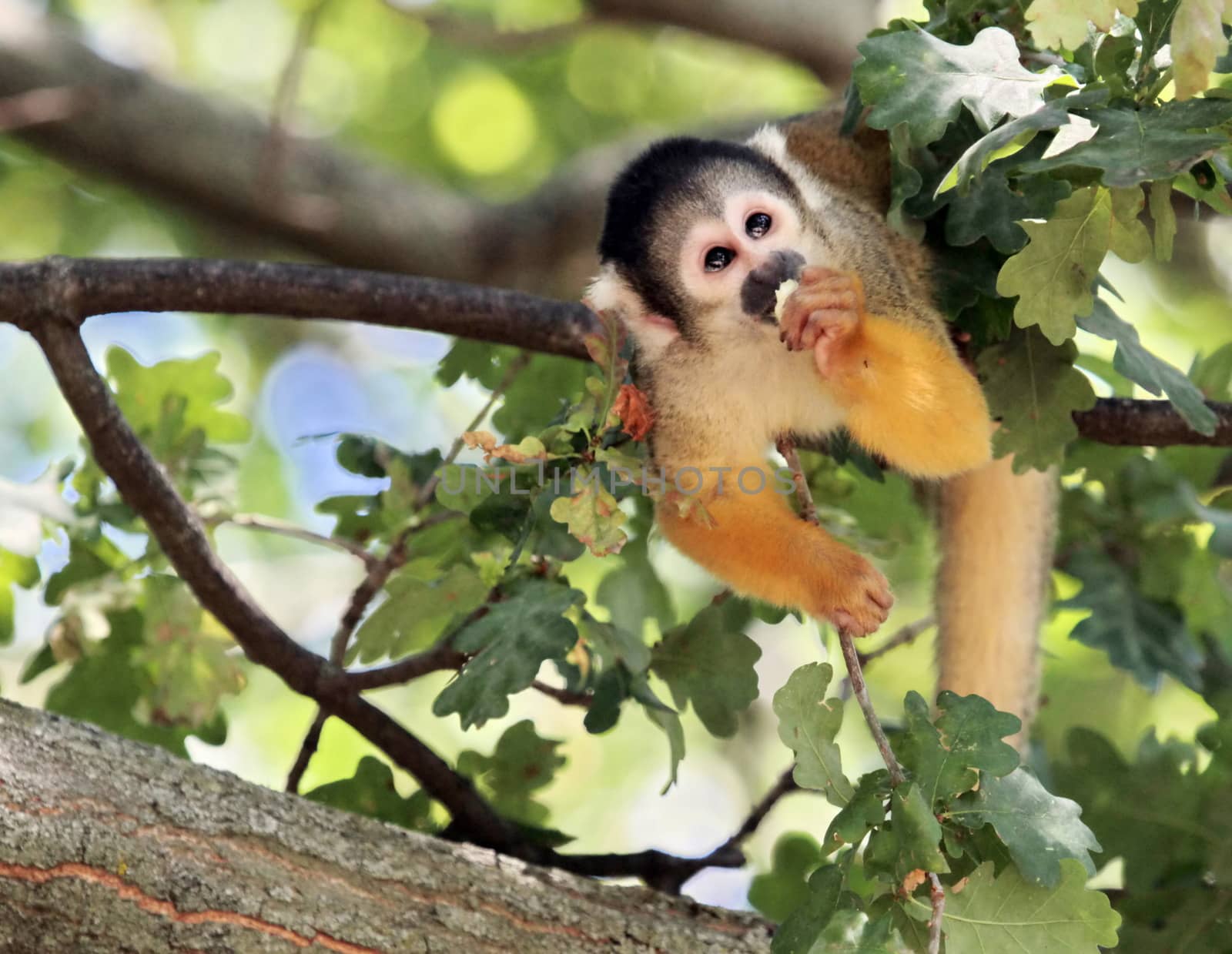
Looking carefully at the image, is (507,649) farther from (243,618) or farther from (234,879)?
(243,618)

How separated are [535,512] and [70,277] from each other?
44.2 inches

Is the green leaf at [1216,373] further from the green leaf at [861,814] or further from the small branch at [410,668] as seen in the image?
the small branch at [410,668]

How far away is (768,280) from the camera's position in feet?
8.81

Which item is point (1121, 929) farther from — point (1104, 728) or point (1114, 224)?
point (1104, 728)

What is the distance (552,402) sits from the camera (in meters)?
3.06

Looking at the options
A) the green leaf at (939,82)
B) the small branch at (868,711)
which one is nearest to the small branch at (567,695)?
the small branch at (868,711)

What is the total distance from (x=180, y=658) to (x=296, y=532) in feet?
1.29

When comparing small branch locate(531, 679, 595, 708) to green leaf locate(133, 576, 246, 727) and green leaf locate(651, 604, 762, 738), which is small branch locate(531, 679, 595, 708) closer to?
green leaf locate(651, 604, 762, 738)

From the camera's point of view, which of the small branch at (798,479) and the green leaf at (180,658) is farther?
the green leaf at (180,658)

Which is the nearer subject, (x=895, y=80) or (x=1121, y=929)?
(x=895, y=80)

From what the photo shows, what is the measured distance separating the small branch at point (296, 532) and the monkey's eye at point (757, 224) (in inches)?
40.5

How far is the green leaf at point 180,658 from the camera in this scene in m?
2.84

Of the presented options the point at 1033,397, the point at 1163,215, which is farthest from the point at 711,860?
the point at 1163,215

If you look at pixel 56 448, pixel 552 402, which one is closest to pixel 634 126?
pixel 56 448
